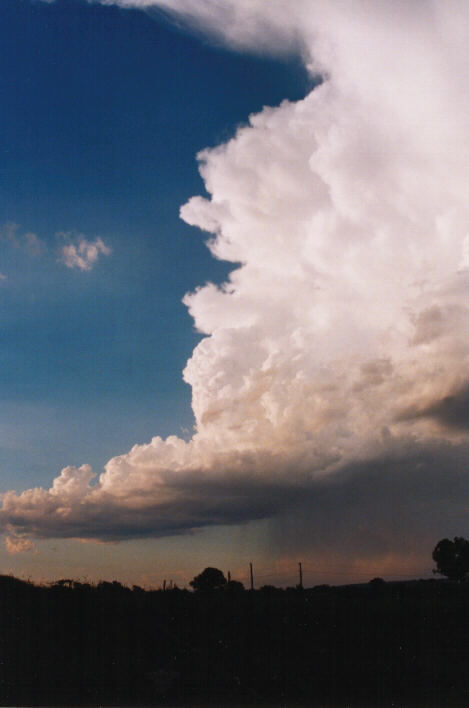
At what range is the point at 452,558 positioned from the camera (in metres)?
96.3

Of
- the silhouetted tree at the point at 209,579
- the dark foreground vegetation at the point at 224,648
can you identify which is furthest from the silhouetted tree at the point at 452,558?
the dark foreground vegetation at the point at 224,648

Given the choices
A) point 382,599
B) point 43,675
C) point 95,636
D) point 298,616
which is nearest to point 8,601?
point 95,636

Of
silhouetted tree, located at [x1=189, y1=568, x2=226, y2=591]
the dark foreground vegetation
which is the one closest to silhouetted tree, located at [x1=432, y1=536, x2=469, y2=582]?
silhouetted tree, located at [x1=189, y1=568, x2=226, y2=591]

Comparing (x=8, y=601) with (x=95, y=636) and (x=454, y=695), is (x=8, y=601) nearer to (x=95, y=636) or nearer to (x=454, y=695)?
(x=95, y=636)

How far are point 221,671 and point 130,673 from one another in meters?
4.13

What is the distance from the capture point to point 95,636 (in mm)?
Result: 30375

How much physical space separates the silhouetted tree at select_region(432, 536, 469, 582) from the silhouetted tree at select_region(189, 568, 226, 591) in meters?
42.4

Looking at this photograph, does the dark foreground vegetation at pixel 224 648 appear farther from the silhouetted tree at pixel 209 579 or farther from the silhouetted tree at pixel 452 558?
the silhouetted tree at pixel 452 558

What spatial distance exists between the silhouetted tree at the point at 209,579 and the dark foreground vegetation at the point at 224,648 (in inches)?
1482

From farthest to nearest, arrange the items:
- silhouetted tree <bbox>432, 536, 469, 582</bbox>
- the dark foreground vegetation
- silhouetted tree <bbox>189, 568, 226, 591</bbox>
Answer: silhouetted tree <bbox>432, 536, 469, 582</bbox> → silhouetted tree <bbox>189, 568, 226, 591</bbox> → the dark foreground vegetation

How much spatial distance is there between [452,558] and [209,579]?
45332mm

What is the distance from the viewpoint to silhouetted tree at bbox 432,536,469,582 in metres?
95.6

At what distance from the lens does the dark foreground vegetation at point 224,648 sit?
23.9 metres

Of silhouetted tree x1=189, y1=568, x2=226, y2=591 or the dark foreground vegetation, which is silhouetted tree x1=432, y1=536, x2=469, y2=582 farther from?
the dark foreground vegetation
